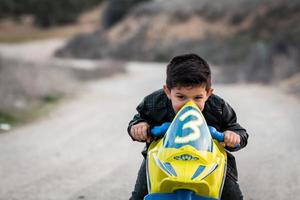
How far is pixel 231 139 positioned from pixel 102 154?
16.8 ft

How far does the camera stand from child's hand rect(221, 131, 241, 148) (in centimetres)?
439

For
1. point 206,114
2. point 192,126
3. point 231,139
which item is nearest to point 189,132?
point 192,126

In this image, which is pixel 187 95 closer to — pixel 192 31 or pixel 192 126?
pixel 192 126

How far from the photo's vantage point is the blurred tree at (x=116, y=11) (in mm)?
55906

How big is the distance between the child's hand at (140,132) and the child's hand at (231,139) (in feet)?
1.71

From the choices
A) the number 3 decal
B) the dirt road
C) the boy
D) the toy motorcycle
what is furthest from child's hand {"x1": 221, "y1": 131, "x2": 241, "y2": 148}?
the dirt road

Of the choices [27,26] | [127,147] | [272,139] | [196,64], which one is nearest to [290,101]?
[272,139]

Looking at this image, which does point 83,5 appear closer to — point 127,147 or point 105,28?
point 105,28

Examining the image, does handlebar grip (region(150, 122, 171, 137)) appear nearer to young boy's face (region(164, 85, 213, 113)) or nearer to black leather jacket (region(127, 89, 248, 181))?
young boy's face (region(164, 85, 213, 113))

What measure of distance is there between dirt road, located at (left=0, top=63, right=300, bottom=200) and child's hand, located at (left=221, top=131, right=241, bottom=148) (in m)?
2.23

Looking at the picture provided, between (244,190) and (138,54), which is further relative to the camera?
(138,54)

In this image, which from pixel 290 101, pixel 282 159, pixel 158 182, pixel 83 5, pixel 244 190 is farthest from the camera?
pixel 83 5

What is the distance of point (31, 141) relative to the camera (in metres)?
10.7

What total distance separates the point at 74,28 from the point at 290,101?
217ft
